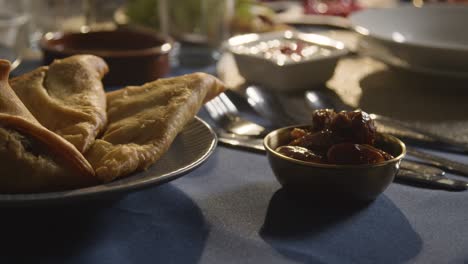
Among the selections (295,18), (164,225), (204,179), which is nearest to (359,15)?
(295,18)

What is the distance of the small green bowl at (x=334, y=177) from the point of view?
2.42 ft

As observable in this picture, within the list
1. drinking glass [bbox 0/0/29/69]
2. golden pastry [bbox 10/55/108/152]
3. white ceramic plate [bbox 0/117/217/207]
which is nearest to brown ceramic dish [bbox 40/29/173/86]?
drinking glass [bbox 0/0/29/69]

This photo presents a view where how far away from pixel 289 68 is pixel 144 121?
1.83 feet

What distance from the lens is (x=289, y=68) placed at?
1.28 meters

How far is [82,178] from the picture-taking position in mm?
665

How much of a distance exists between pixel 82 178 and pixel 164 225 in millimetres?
110

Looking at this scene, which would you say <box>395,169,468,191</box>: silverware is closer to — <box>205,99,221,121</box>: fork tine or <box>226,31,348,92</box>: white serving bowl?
<box>205,99,221,121</box>: fork tine

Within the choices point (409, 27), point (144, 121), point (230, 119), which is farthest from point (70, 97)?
point (409, 27)

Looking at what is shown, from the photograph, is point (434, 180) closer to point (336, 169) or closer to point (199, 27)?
point (336, 169)

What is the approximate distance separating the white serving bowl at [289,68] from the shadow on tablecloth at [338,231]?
0.53m

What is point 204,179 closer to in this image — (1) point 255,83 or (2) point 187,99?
(2) point 187,99

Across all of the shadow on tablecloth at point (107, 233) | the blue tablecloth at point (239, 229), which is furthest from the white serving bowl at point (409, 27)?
the shadow on tablecloth at point (107, 233)

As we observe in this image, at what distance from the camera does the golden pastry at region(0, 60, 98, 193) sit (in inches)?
25.6

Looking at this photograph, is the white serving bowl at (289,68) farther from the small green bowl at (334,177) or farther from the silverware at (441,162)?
the small green bowl at (334,177)
